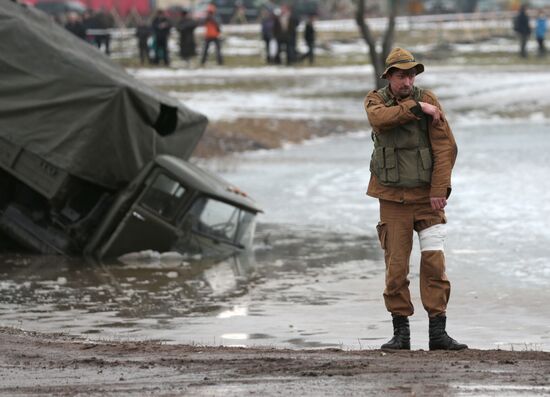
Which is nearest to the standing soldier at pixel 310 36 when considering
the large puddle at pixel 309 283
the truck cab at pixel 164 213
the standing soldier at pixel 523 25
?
the standing soldier at pixel 523 25

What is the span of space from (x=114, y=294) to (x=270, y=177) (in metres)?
11.1

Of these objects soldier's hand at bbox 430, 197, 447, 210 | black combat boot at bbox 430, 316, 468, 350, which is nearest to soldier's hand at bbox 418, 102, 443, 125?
soldier's hand at bbox 430, 197, 447, 210

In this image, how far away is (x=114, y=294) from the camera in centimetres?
1449

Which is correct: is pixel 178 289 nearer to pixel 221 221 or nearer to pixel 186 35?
pixel 221 221

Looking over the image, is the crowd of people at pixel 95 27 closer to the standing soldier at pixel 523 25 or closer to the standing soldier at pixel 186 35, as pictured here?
the standing soldier at pixel 186 35

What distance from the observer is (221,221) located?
56.4ft

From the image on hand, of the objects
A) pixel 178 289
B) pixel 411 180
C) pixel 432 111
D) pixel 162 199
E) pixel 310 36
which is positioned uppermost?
pixel 432 111

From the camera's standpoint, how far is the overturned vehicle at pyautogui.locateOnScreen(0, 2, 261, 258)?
16.7 meters

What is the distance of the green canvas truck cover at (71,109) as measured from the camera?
16.9 metres

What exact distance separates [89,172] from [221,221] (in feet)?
5.15

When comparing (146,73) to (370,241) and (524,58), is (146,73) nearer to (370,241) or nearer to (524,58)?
(524,58)

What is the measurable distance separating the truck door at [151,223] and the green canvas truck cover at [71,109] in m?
0.59

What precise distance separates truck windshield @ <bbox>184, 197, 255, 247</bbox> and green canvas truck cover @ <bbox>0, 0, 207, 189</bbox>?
94 centimetres

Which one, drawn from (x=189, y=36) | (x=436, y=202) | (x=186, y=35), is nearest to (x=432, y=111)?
(x=436, y=202)
